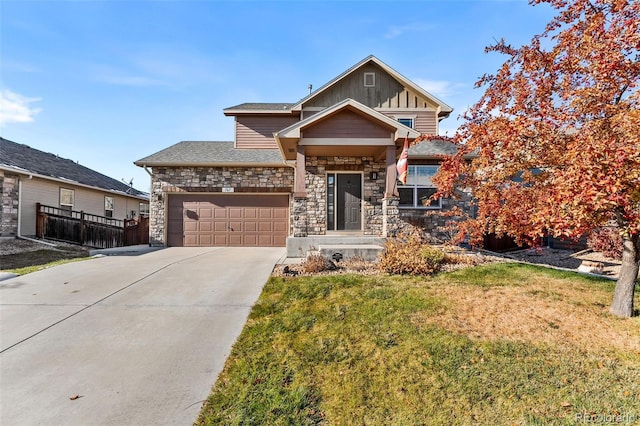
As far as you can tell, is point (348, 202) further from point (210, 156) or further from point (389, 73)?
point (210, 156)

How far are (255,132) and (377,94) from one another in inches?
229

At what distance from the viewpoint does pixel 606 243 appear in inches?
404

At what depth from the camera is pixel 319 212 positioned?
11297mm

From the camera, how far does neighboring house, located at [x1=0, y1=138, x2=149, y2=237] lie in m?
11.7

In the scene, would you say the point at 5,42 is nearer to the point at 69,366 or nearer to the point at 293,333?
the point at 69,366

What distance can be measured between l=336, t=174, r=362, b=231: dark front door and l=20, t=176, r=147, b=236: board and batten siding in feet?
42.3

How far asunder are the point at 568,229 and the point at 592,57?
7.46 ft

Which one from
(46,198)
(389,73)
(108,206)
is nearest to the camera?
(389,73)

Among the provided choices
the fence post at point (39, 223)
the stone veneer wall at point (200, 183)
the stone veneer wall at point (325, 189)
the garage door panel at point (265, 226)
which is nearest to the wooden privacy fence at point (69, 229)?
the fence post at point (39, 223)

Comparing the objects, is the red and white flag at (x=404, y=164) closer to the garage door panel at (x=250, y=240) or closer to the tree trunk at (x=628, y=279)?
the tree trunk at (x=628, y=279)

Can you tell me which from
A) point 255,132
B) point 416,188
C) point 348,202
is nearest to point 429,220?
point 416,188

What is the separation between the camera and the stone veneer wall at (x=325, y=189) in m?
11.3

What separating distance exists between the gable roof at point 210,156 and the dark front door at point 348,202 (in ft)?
8.86

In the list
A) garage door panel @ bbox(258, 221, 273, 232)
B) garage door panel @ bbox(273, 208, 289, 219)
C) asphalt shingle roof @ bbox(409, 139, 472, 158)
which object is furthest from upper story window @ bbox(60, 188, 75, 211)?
asphalt shingle roof @ bbox(409, 139, 472, 158)
